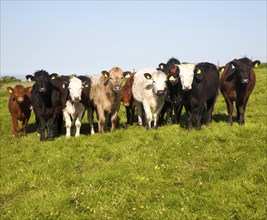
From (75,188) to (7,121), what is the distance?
12.1 m

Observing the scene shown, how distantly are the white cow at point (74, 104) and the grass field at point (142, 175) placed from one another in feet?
3.66

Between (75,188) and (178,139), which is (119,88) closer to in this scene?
(178,139)

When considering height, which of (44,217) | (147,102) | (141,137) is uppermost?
(147,102)

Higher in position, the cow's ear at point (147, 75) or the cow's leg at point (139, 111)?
the cow's ear at point (147, 75)

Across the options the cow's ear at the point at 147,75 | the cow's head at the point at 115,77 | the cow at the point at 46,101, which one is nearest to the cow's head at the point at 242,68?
the cow's ear at the point at 147,75

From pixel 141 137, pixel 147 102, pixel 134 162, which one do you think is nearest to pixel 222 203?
pixel 134 162

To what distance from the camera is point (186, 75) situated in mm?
11492

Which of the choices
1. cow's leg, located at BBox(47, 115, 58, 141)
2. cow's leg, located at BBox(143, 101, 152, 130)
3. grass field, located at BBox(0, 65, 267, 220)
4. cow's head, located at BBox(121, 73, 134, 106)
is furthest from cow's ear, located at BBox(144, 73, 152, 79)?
cow's leg, located at BBox(47, 115, 58, 141)

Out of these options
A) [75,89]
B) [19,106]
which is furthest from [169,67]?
[19,106]

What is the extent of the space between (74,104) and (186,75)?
4.62 meters

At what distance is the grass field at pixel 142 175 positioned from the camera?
6.94 meters

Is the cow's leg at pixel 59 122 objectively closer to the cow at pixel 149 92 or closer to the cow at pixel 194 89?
the cow at pixel 149 92

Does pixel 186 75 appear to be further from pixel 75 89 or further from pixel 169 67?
pixel 75 89

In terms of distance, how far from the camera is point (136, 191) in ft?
25.2
